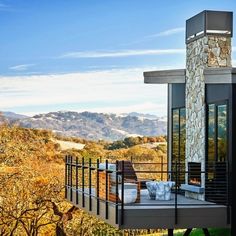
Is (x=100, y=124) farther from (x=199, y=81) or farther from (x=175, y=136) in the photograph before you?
(x=199, y=81)

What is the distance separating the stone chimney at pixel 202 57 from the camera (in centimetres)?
1780

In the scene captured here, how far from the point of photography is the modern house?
15.3m

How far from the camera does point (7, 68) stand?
145 ft

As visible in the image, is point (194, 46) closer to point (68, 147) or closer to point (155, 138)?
point (68, 147)

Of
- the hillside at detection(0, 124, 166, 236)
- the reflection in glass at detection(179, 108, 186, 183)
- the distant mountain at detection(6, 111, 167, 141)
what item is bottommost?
the hillside at detection(0, 124, 166, 236)

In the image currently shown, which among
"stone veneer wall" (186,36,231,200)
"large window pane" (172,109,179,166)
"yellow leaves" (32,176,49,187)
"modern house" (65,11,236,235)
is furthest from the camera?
"yellow leaves" (32,176,49,187)

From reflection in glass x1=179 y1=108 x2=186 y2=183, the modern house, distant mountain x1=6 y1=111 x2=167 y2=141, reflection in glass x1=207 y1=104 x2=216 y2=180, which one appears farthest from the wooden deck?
distant mountain x1=6 y1=111 x2=167 y2=141

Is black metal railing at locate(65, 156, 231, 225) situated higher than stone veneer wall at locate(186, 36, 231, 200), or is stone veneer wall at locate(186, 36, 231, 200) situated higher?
stone veneer wall at locate(186, 36, 231, 200)

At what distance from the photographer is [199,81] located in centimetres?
1803

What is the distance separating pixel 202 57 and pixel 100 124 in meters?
38.6

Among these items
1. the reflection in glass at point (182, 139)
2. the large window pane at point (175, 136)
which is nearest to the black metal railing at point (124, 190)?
the reflection in glass at point (182, 139)

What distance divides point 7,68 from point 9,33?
2349mm

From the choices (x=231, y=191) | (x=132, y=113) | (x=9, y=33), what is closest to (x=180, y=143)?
(x=231, y=191)

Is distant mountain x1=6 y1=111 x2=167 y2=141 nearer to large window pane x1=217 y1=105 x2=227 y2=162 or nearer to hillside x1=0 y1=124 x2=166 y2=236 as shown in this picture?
hillside x1=0 y1=124 x2=166 y2=236
